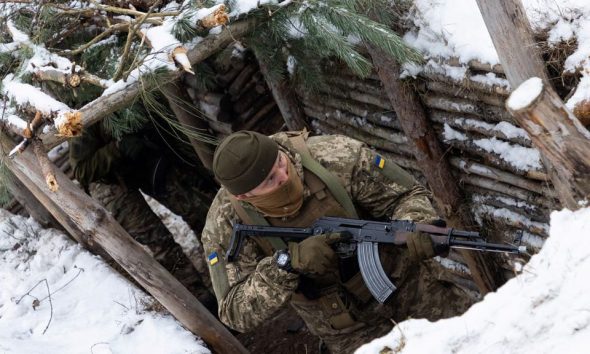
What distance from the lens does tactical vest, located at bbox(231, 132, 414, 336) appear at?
4.00 m

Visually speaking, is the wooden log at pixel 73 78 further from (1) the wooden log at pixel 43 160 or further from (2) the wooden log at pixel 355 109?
(2) the wooden log at pixel 355 109

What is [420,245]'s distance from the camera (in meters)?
3.55

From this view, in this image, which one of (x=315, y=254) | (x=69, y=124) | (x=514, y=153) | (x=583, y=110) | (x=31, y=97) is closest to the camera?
(x=583, y=110)

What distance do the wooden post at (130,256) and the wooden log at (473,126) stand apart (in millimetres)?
2246

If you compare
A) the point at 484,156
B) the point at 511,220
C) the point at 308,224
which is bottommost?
the point at 511,220

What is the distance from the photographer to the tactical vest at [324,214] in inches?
157

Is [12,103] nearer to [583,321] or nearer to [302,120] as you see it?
[302,120]

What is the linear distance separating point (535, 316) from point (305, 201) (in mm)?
1681

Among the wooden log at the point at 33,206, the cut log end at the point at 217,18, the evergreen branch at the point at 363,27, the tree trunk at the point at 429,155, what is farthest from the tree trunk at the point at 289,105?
the wooden log at the point at 33,206

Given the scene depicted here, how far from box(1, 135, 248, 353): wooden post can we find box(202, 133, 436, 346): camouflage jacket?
1126 mm

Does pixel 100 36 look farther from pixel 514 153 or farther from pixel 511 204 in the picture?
pixel 511 204

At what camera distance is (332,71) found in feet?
19.4

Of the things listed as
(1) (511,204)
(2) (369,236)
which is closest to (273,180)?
(2) (369,236)

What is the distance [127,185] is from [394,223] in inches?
139
